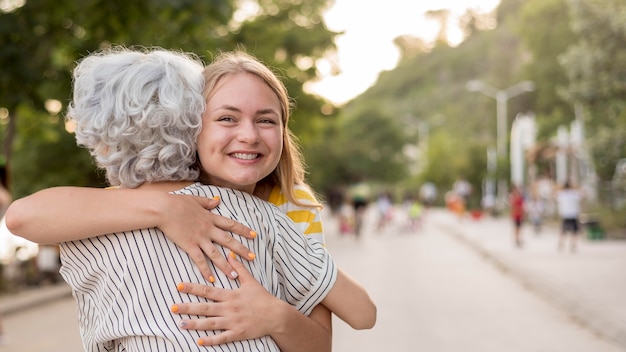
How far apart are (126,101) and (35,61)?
12.1 m

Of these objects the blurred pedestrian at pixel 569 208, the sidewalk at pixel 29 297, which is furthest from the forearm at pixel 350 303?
the blurred pedestrian at pixel 569 208

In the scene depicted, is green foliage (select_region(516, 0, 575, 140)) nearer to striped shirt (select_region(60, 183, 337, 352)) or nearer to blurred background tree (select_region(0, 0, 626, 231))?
blurred background tree (select_region(0, 0, 626, 231))

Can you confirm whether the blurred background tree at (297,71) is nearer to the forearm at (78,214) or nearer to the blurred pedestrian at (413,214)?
the forearm at (78,214)

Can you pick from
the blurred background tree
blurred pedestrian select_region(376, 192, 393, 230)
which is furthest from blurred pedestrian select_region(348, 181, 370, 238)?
blurred pedestrian select_region(376, 192, 393, 230)

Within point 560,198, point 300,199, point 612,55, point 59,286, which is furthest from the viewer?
point 612,55

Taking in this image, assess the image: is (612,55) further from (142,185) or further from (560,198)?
(142,185)

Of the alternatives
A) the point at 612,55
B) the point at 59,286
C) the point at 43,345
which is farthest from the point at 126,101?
the point at 612,55

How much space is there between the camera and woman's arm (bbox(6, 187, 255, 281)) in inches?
87.8

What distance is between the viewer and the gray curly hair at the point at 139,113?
7.24ft

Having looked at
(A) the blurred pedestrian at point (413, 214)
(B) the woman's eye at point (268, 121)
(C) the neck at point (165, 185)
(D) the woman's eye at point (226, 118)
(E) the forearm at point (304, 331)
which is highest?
(D) the woman's eye at point (226, 118)

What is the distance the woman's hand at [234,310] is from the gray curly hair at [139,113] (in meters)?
0.30

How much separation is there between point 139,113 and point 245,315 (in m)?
0.53

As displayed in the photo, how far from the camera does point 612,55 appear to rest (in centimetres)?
2252

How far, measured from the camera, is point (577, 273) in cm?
1556
